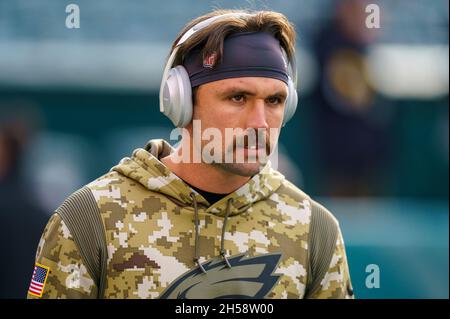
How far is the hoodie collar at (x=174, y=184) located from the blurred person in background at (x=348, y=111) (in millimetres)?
3658

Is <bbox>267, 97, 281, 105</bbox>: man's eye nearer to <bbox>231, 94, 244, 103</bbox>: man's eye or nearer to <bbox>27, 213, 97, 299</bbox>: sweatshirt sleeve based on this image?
<bbox>231, 94, 244, 103</bbox>: man's eye

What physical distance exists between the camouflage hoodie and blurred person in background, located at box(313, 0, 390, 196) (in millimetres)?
3653

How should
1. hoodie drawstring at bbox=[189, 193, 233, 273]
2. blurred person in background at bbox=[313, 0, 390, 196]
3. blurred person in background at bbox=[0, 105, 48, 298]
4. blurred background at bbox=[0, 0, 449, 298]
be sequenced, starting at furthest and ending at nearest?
1. blurred person in background at bbox=[313, 0, 390, 196]
2. blurred background at bbox=[0, 0, 449, 298]
3. blurred person in background at bbox=[0, 105, 48, 298]
4. hoodie drawstring at bbox=[189, 193, 233, 273]

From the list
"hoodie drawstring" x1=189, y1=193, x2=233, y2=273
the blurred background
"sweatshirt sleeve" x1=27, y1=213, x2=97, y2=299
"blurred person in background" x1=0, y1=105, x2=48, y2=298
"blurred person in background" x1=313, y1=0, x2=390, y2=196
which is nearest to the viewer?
"sweatshirt sleeve" x1=27, y1=213, x2=97, y2=299

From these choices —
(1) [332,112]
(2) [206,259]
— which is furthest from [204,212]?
(1) [332,112]

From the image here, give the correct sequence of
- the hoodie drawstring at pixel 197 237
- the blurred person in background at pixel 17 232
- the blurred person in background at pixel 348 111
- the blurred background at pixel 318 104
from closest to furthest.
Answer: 1. the hoodie drawstring at pixel 197 237
2. the blurred person in background at pixel 17 232
3. the blurred background at pixel 318 104
4. the blurred person in background at pixel 348 111

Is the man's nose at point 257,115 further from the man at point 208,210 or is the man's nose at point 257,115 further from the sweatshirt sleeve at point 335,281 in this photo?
the sweatshirt sleeve at point 335,281

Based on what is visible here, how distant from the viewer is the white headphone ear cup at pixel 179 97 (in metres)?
3.16

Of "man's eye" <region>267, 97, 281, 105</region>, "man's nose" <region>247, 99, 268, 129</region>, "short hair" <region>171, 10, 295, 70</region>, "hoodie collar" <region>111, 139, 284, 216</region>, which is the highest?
"short hair" <region>171, 10, 295, 70</region>

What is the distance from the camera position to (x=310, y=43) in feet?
23.5

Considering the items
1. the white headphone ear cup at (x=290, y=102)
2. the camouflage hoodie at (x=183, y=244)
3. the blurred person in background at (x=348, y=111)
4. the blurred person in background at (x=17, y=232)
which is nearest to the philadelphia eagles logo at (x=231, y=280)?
the camouflage hoodie at (x=183, y=244)

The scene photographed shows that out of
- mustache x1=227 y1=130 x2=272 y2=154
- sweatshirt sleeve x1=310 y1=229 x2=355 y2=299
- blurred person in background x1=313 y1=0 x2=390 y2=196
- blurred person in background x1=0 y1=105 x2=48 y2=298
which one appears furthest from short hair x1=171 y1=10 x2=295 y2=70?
blurred person in background x1=313 y1=0 x2=390 y2=196

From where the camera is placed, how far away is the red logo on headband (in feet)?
10.3
